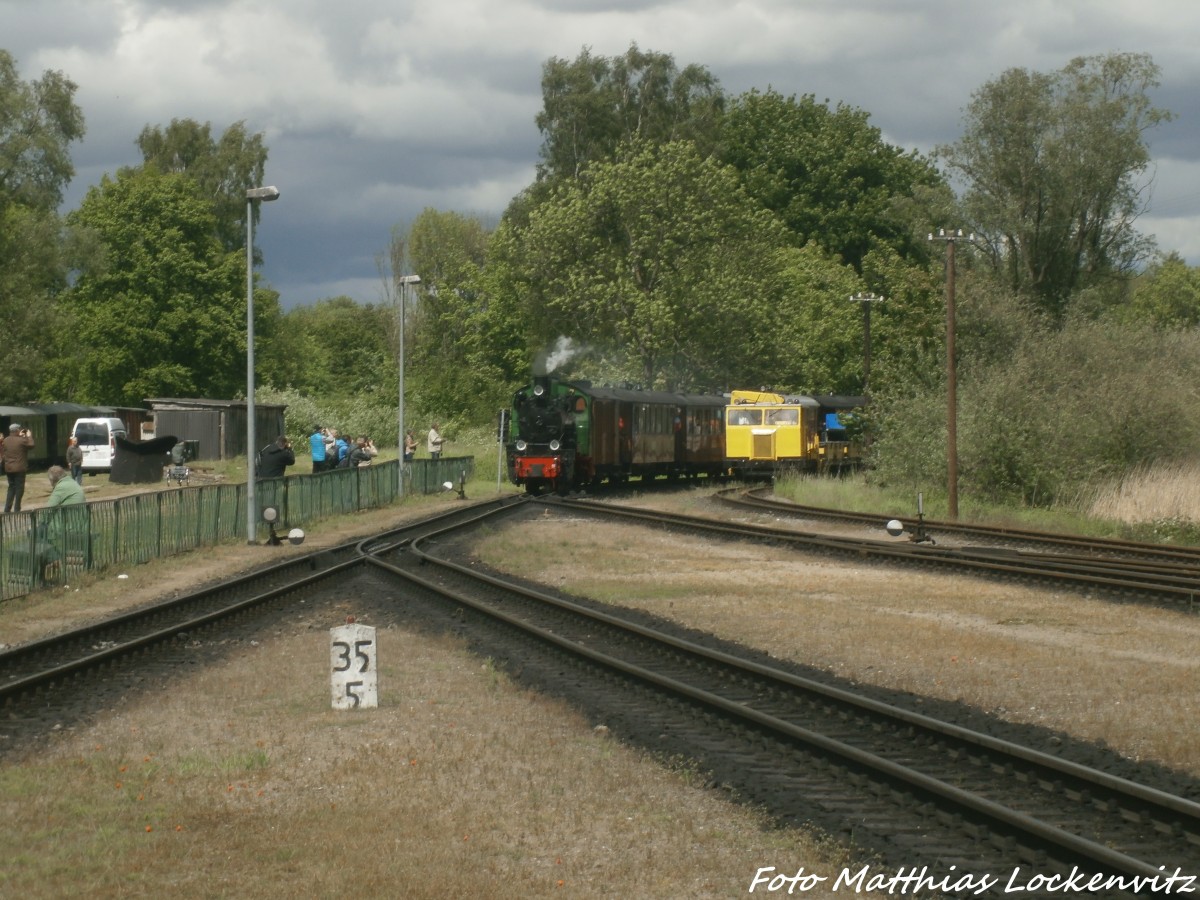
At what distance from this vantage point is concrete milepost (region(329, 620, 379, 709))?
11008mm

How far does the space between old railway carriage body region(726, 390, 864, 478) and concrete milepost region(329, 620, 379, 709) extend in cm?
4025

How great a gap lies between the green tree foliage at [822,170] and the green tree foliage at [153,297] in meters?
29.2

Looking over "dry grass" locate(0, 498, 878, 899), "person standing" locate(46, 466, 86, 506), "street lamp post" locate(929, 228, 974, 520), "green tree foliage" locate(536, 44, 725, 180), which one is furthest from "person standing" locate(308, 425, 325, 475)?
"green tree foliage" locate(536, 44, 725, 180)

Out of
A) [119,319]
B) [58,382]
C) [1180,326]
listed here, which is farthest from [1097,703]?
[58,382]

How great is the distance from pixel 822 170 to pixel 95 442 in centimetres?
4608

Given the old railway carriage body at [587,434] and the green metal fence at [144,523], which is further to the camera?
the old railway carriage body at [587,434]

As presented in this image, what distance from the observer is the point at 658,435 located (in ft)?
158

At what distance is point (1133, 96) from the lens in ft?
165

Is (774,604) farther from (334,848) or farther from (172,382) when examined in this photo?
(172,382)

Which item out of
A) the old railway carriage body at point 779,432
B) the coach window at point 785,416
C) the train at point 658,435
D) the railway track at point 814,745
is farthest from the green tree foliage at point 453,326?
the railway track at point 814,745

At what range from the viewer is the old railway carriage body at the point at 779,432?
5075 cm

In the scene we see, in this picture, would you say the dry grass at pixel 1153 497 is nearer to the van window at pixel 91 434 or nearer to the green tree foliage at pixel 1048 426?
the green tree foliage at pixel 1048 426

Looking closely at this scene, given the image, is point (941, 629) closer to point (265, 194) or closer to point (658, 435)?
point (265, 194)

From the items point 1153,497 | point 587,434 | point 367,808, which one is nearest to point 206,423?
point 587,434
